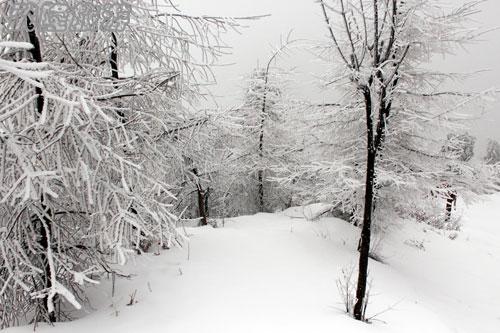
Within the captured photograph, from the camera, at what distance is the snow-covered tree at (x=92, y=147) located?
12.9ft

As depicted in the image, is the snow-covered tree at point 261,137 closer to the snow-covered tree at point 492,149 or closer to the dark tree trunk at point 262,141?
the dark tree trunk at point 262,141

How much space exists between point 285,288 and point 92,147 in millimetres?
3603

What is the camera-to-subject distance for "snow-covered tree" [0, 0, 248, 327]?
394 cm

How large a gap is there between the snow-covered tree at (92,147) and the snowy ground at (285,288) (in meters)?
0.81

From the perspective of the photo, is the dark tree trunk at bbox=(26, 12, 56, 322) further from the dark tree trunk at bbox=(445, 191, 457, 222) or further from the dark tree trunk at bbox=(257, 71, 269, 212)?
the dark tree trunk at bbox=(257, 71, 269, 212)

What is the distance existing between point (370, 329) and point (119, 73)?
4714 millimetres

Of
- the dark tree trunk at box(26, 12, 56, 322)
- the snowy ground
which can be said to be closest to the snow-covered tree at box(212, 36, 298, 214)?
the snowy ground

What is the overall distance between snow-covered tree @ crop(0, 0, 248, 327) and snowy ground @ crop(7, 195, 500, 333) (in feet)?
2.66

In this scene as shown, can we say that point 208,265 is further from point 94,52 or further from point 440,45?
point 440,45

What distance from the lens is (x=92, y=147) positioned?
146 inches

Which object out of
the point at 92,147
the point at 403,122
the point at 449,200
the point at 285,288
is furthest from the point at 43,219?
the point at 449,200

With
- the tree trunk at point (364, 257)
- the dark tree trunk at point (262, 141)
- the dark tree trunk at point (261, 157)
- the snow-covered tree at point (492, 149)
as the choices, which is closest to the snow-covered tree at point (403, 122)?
the tree trunk at point (364, 257)

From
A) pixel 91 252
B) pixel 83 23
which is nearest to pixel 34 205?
pixel 91 252

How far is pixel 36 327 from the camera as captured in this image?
446cm
